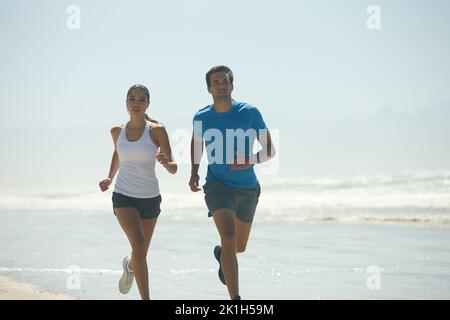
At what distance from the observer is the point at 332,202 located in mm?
27000

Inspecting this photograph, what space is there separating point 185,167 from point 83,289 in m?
64.2

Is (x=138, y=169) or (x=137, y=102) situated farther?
(x=137, y=102)

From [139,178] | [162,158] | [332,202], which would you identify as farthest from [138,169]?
[332,202]

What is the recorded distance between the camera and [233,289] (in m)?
6.27

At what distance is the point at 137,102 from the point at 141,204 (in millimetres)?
925

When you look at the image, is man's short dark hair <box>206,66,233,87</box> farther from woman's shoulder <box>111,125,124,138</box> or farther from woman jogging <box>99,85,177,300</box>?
woman's shoulder <box>111,125,124,138</box>

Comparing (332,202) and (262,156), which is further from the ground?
(262,156)

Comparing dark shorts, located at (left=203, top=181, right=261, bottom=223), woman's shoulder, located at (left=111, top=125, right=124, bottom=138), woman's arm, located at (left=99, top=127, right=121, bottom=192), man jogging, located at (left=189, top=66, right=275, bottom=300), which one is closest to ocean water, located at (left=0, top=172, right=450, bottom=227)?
dark shorts, located at (left=203, top=181, right=261, bottom=223)

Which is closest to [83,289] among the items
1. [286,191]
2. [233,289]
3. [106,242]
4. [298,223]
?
[233,289]

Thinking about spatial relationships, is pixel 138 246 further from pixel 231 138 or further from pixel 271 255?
pixel 271 255

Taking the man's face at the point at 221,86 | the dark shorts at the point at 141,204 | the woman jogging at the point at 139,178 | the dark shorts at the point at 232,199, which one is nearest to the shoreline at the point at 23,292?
the woman jogging at the point at 139,178

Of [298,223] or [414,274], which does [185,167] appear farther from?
[414,274]

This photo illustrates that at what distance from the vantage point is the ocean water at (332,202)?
1956 cm

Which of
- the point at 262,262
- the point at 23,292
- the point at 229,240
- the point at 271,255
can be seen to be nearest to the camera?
the point at 229,240
